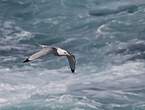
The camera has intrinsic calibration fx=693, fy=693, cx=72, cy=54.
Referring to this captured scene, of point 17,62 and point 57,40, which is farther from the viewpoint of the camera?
point 57,40

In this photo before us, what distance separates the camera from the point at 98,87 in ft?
101

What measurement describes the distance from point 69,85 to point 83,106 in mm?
3203

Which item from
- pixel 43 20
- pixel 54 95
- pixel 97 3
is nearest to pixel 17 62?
pixel 54 95

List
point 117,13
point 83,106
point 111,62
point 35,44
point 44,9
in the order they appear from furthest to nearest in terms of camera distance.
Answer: point 44,9
point 117,13
point 35,44
point 111,62
point 83,106

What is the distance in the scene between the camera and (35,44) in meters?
37.3

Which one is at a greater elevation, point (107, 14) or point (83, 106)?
point (83, 106)

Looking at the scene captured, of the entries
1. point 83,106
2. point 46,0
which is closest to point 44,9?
point 46,0

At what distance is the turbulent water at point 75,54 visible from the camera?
29547 millimetres

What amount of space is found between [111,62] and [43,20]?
9316 mm

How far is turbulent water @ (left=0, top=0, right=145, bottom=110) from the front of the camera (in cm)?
2955

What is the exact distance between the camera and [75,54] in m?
35.6

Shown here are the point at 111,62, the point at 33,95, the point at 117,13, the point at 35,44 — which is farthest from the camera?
the point at 117,13

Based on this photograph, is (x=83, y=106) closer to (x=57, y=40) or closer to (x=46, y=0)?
(x=57, y=40)

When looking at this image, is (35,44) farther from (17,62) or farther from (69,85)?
(69,85)
